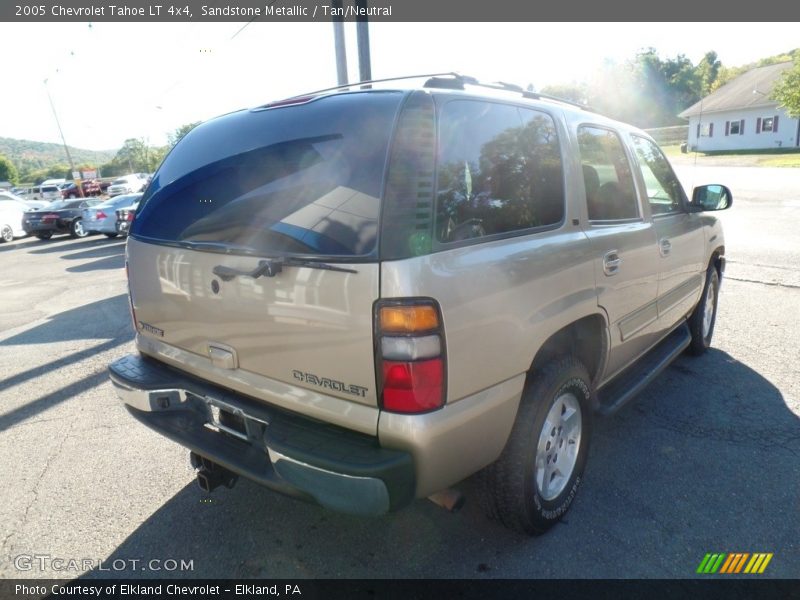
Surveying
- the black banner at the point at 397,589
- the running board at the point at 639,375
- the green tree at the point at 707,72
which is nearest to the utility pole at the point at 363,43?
the running board at the point at 639,375

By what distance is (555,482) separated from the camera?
2770mm

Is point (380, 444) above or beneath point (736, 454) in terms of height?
above

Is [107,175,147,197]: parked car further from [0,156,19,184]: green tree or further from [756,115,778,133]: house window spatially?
[0,156,19,184]: green tree

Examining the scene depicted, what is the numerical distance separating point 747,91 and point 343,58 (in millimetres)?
50135

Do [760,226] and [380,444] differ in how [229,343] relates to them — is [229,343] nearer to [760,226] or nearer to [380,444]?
[380,444]

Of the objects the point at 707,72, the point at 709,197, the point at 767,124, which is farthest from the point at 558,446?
the point at 707,72

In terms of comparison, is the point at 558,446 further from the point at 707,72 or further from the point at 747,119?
the point at 707,72

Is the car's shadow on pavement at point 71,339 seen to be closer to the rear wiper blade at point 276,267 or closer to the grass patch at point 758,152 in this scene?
the rear wiper blade at point 276,267

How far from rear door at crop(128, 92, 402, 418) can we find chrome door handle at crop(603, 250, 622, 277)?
1439 mm

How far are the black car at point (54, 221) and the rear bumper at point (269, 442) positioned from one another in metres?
18.3

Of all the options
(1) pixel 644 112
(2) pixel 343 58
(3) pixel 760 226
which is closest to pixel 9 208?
(2) pixel 343 58

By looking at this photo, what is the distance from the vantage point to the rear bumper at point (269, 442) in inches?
77.5

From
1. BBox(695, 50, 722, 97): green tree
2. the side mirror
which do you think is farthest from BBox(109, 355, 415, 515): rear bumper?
BBox(695, 50, 722, 97): green tree

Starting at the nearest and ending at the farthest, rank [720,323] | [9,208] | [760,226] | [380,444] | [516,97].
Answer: [380,444], [516,97], [720,323], [760,226], [9,208]
